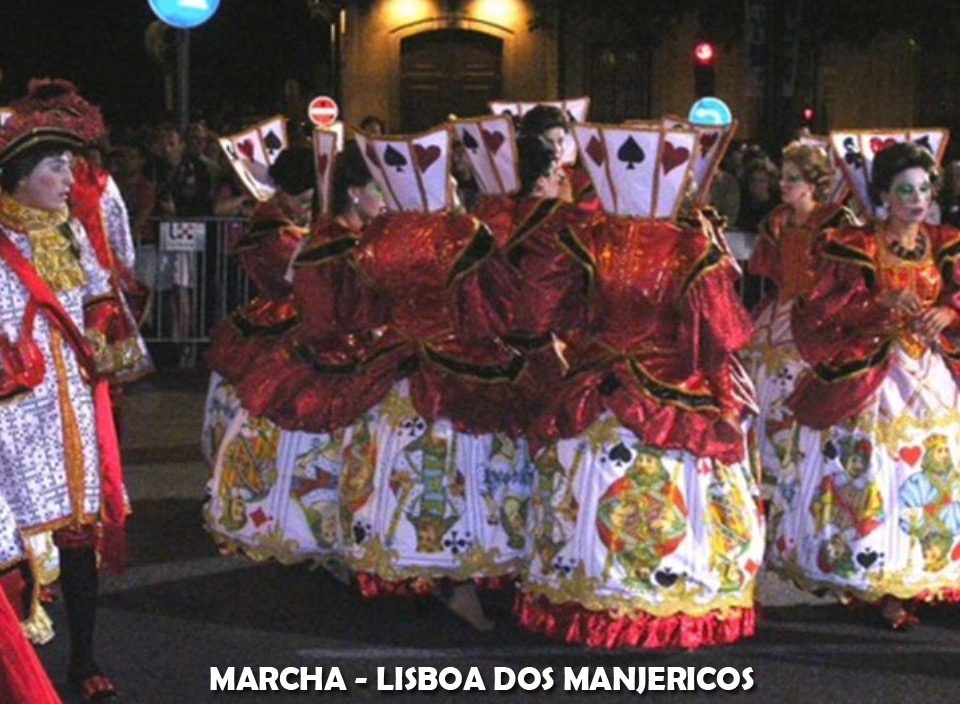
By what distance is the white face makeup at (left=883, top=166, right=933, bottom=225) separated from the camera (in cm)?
728

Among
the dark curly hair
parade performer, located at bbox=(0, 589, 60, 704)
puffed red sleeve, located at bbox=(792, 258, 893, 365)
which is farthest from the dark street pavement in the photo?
parade performer, located at bbox=(0, 589, 60, 704)

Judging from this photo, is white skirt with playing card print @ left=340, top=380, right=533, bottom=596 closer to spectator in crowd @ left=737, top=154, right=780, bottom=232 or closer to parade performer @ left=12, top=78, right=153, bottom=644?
parade performer @ left=12, top=78, right=153, bottom=644

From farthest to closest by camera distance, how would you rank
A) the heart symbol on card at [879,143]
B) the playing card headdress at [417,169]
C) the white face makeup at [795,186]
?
1. the white face makeup at [795,186]
2. the heart symbol on card at [879,143]
3. the playing card headdress at [417,169]

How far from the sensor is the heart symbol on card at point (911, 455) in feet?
23.8

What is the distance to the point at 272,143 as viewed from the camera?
8969 millimetres

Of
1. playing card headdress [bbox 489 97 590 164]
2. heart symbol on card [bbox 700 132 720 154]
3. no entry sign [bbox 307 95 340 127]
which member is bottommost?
heart symbol on card [bbox 700 132 720 154]

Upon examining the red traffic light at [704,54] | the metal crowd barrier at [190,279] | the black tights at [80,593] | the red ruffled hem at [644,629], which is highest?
the red traffic light at [704,54]

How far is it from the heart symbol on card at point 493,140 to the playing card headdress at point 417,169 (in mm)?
162

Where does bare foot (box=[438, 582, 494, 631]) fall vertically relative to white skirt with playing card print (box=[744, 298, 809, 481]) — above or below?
below

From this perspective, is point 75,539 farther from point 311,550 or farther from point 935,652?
point 935,652

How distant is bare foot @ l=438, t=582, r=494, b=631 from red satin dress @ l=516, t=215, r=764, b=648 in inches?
25.0

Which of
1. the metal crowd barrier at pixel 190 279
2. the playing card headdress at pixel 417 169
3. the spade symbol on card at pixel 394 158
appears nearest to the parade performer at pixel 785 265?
the playing card headdress at pixel 417 169

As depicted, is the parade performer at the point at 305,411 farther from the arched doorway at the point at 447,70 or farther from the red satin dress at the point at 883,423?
the arched doorway at the point at 447,70

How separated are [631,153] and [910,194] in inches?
48.0
